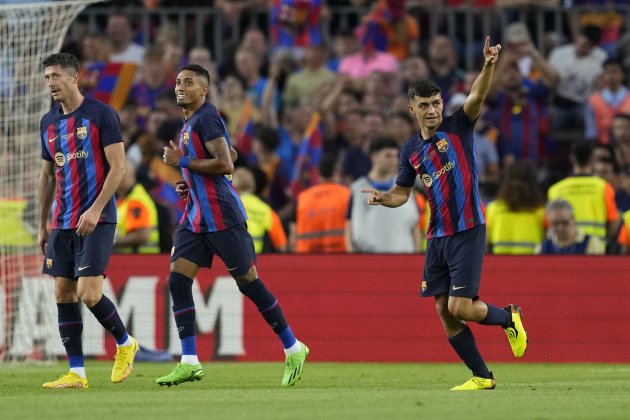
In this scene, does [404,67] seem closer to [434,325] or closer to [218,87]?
[218,87]

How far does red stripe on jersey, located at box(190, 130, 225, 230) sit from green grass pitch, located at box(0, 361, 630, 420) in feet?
4.31

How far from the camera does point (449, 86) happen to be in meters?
18.9

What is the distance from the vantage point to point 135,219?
15406mm

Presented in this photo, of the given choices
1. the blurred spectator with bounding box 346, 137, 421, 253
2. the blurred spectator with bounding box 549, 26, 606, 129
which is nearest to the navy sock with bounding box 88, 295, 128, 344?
the blurred spectator with bounding box 346, 137, 421, 253

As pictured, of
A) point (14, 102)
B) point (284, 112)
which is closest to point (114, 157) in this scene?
point (14, 102)

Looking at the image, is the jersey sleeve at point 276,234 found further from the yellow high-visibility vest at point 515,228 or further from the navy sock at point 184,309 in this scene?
the navy sock at point 184,309

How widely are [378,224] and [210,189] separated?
5.08 metres

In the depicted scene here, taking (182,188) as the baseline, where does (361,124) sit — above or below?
above

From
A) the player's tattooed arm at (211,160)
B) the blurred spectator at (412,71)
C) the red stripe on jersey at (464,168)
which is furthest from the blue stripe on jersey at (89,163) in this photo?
the blurred spectator at (412,71)

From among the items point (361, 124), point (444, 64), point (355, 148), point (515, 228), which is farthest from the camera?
point (444, 64)

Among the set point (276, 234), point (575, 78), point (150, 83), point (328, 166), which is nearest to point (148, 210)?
point (276, 234)

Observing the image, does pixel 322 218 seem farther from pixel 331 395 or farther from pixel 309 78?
pixel 331 395

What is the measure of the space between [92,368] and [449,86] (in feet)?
24.0

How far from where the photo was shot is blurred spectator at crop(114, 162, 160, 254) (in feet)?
50.4
